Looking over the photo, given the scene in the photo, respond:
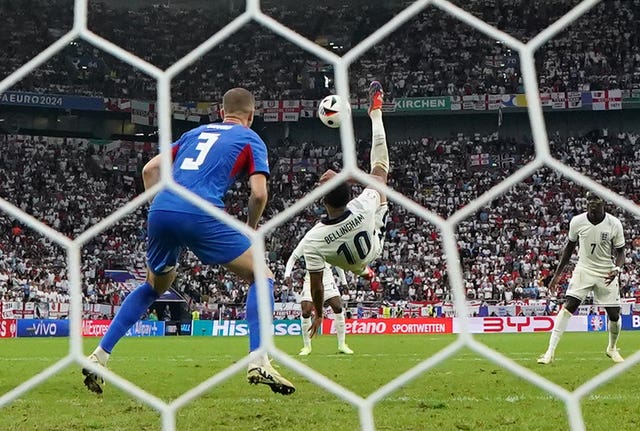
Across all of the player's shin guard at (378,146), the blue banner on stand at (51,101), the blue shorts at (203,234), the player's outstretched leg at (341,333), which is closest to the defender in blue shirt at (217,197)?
the blue shorts at (203,234)

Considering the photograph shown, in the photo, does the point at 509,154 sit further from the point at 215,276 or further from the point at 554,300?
the point at 215,276

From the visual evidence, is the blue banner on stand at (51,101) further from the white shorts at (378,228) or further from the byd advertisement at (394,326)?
the white shorts at (378,228)

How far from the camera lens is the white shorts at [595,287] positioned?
652 centimetres

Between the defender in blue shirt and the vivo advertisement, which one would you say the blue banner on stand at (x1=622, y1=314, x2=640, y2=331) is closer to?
the vivo advertisement

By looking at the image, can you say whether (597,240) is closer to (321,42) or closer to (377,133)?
(377,133)

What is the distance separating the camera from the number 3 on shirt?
3285 mm

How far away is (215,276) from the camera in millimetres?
18234

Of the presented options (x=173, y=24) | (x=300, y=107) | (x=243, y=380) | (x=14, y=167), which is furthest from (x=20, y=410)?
(x=173, y=24)

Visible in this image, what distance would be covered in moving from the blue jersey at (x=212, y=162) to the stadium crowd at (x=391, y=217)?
1211 centimetres

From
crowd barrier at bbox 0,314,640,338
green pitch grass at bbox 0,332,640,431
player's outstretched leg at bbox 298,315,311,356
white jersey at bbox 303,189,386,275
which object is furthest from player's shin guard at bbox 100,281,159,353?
crowd barrier at bbox 0,314,640,338

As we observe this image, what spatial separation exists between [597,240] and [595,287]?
1.37 feet

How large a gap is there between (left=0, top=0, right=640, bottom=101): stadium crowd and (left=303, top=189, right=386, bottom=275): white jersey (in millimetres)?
20053

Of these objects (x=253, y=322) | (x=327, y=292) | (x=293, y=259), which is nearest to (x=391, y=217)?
(x=327, y=292)

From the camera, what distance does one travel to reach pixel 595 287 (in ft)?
21.7
